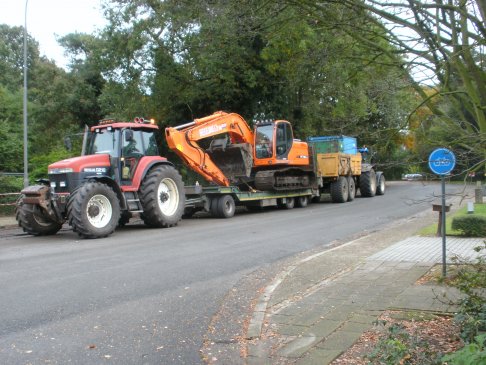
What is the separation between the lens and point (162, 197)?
14.4 meters

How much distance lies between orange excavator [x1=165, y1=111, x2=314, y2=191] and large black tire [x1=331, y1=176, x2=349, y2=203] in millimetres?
4260

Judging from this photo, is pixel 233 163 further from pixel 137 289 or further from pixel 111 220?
pixel 137 289

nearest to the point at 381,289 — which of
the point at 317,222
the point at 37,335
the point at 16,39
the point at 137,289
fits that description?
the point at 137,289

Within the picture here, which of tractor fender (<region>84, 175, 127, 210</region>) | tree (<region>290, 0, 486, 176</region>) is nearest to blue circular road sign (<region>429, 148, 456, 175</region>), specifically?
tree (<region>290, 0, 486, 176</region>)

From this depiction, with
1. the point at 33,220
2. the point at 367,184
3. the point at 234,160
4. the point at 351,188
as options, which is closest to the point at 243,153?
the point at 234,160

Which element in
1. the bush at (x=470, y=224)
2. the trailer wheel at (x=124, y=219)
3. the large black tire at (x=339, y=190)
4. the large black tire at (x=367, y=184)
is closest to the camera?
the bush at (x=470, y=224)

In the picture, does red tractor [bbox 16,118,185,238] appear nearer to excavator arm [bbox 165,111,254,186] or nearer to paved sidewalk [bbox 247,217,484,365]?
excavator arm [bbox 165,111,254,186]

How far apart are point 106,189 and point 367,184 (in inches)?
724

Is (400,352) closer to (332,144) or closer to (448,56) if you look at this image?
(448,56)

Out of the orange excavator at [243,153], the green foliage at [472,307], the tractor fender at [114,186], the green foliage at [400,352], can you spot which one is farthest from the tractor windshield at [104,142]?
the green foliage at [400,352]

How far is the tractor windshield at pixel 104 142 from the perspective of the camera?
13594 mm

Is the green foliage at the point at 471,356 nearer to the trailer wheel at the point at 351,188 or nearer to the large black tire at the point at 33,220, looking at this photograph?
the large black tire at the point at 33,220

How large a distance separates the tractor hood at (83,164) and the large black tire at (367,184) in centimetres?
1758

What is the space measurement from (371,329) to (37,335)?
3.36 m
